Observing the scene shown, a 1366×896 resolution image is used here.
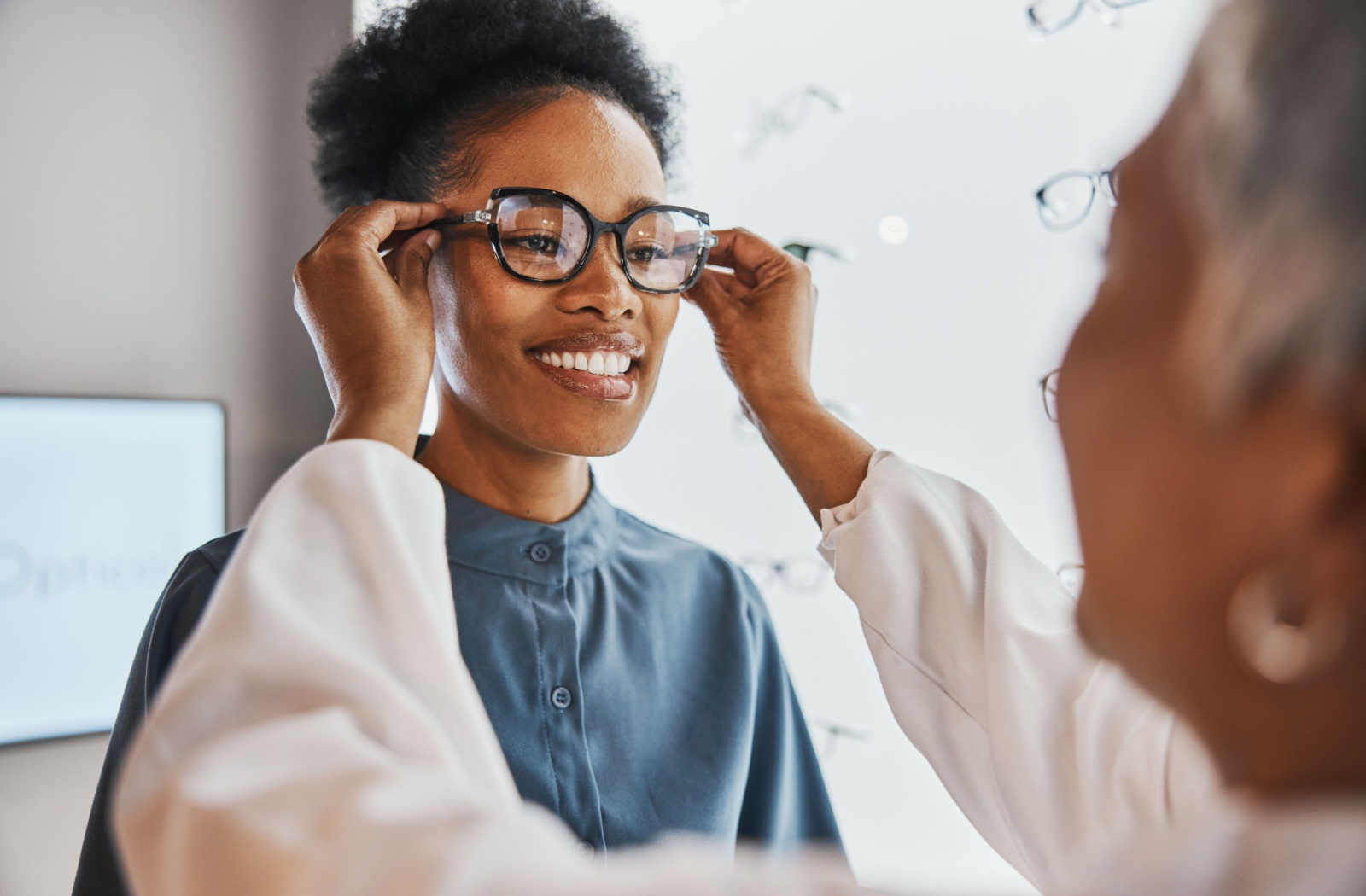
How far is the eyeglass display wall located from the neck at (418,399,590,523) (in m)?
0.49

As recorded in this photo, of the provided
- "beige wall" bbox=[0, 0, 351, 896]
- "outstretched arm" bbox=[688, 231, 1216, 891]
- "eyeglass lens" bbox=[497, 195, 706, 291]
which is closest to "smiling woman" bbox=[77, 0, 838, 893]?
"eyeglass lens" bbox=[497, 195, 706, 291]

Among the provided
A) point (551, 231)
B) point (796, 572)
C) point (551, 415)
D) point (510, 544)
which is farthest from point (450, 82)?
point (796, 572)

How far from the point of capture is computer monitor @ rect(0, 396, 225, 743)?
5.24 ft

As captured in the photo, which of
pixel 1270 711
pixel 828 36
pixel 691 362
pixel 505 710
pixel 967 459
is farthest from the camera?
pixel 691 362

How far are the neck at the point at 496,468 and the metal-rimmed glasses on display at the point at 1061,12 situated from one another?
0.96m

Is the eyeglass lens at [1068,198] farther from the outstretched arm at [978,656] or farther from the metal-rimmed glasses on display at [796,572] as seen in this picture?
the metal-rimmed glasses on display at [796,572]

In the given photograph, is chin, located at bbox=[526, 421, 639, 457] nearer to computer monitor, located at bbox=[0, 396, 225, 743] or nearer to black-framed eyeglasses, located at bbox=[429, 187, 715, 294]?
black-framed eyeglasses, located at bbox=[429, 187, 715, 294]

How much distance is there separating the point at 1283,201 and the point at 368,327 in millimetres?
611

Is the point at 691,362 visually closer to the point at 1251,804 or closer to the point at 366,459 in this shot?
the point at 366,459

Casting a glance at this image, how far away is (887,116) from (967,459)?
0.57 meters

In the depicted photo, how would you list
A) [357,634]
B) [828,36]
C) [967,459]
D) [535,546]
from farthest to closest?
1. [828,36]
2. [967,459]
3. [535,546]
4. [357,634]

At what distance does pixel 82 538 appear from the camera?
1.66 m

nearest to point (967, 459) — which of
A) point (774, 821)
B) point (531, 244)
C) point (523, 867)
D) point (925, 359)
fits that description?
point (925, 359)

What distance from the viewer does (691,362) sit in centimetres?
183
